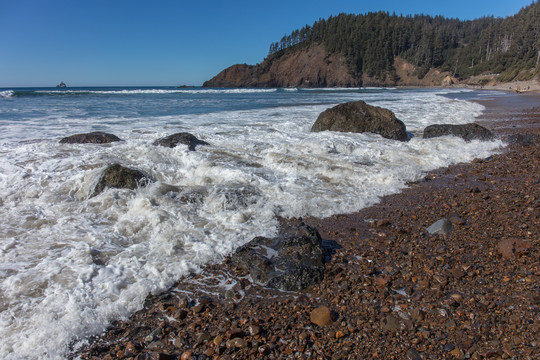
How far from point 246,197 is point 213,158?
269cm

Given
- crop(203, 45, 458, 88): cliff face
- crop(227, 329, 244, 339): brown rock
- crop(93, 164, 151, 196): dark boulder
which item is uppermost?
crop(203, 45, 458, 88): cliff face

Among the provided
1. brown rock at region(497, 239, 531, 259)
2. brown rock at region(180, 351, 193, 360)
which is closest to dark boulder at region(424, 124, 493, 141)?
brown rock at region(497, 239, 531, 259)

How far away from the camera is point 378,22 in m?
105

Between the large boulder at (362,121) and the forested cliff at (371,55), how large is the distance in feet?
267

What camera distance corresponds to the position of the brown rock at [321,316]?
245 cm

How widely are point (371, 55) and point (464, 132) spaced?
95.9 metres

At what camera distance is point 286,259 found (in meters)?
3.27

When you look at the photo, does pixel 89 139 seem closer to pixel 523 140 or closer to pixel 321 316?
pixel 321 316

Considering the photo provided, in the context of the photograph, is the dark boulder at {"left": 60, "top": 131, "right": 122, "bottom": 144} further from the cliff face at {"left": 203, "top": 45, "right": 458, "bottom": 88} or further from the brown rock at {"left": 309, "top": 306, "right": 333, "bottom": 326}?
the cliff face at {"left": 203, "top": 45, "right": 458, "bottom": 88}

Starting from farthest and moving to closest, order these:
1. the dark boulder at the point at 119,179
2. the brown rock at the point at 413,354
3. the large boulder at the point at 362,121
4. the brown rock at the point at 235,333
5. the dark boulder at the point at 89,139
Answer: the large boulder at the point at 362,121
the dark boulder at the point at 89,139
the dark boulder at the point at 119,179
the brown rock at the point at 235,333
the brown rock at the point at 413,354

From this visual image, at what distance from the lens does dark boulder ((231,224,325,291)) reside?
9.77 feet

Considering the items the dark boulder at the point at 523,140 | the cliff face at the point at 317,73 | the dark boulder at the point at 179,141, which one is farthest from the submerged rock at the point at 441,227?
the cliff face at the point at 317,73

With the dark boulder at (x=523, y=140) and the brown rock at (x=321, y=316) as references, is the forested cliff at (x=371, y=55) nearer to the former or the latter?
the dark boulder at (x=523, y=140)

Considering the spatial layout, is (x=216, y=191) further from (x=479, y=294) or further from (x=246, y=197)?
(x=479, y=294)
